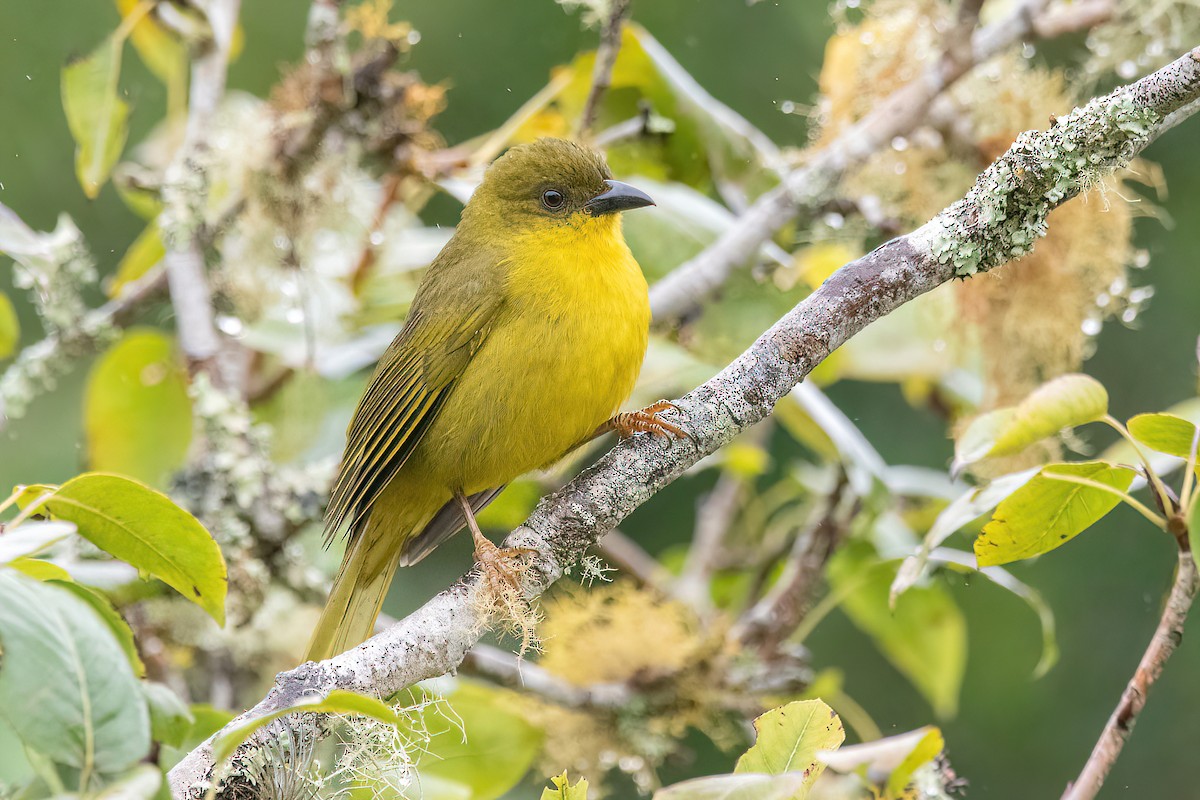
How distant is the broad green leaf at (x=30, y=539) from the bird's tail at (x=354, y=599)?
45.6 inches

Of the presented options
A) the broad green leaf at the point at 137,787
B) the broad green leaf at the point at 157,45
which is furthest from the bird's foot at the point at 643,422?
the broad green leaf at the point at 157,45

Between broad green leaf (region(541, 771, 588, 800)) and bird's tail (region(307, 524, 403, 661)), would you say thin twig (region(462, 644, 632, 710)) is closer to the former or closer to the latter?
bird's tail (region(307, 524, 403, 661))

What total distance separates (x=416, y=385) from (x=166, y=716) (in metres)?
1.34

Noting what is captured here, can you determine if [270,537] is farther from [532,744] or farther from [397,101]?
[397,101]

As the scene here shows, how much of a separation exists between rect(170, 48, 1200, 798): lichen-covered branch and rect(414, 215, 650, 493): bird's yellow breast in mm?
603

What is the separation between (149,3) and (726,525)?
225 centimetres

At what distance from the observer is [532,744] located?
260 cm

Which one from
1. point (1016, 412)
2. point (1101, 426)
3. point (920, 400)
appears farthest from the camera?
point (1101, 426)

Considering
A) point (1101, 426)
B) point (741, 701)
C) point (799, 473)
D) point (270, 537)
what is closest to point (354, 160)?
point (270, 537)

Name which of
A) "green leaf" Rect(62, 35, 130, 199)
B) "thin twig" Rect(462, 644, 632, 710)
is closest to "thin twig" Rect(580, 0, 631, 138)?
"green leaf" Rect(62, 35, 130, 199)

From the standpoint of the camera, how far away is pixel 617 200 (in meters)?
2.96

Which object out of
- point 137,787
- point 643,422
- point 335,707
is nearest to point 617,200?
point 643,422

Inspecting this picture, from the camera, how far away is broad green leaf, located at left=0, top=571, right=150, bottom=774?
4.04ft

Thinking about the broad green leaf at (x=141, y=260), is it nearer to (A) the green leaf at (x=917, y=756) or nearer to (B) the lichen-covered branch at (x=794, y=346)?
(B) the lichen-covered branch at (x=794, y=346)
